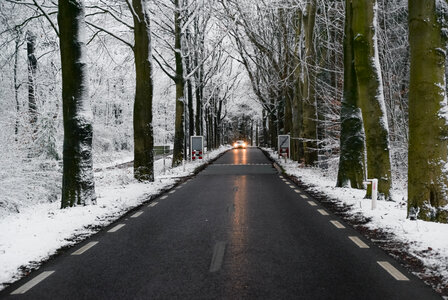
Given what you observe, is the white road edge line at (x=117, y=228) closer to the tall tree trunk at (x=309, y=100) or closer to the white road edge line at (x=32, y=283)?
the white road edge line at (x=32, y=283)

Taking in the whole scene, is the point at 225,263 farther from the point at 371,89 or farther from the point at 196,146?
the point at 196,146

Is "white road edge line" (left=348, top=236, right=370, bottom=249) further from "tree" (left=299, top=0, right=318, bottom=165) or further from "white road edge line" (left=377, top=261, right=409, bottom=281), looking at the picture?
"tree" (left=299, top=0, right=318, bottom=165)

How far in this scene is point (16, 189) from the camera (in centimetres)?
1366

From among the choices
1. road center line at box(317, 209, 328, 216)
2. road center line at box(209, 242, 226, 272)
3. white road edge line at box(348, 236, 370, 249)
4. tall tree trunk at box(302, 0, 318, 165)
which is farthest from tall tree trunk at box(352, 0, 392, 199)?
tall tree trunk at box(302, 0, 318, 165)

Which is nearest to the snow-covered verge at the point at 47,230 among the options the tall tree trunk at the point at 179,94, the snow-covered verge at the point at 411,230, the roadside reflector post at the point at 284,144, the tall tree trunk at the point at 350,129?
the snow-covered verge at the point at 411,230

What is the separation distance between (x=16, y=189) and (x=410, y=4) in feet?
39.9

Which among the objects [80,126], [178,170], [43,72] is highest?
[43,72]

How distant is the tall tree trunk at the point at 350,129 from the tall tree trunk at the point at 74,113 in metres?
8.06

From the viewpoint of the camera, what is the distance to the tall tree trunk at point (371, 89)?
35.3ft

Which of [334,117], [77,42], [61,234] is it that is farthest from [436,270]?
[334,117]

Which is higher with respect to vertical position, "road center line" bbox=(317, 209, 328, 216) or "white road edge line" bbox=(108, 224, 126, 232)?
"road center line" bbox=(317, 209, 328, 216)

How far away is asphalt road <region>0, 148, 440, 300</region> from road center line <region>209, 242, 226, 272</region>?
14 millimetres

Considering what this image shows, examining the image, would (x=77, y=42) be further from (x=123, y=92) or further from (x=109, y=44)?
(x=123, y=92)

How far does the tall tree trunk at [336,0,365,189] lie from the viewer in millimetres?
13891
